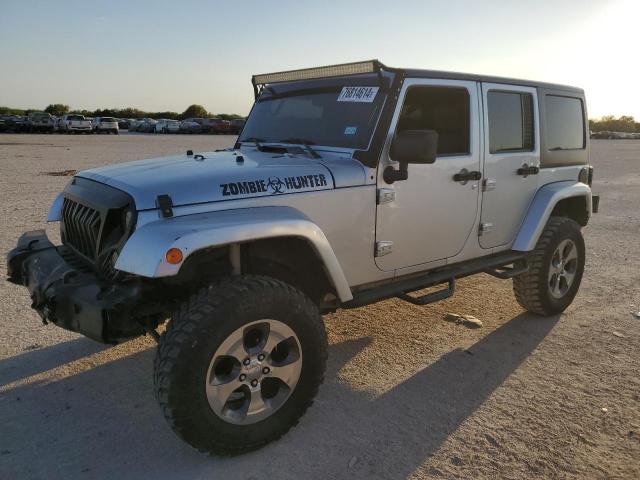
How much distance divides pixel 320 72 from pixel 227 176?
4.74 ft

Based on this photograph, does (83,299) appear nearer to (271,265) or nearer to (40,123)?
(271,265)

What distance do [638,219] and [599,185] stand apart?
6.01 m

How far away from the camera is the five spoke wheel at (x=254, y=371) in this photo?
282 centimetres

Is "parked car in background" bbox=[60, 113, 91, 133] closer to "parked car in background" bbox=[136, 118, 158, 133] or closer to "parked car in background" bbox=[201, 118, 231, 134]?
"parked car in background" bbox=[136, 118, 158, 133]

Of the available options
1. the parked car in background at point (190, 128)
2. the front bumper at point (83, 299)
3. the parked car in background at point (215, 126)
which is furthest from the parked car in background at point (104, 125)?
the front bumper at point (83, 299)

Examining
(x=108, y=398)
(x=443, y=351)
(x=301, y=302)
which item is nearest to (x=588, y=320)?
(x=443, y=351)

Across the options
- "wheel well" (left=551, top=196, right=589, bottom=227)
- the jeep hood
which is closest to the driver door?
the jeep hood

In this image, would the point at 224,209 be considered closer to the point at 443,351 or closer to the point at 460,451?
the point at 460,451

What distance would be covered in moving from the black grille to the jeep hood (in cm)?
21

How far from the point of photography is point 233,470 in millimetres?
2855

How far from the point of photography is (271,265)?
131 inches

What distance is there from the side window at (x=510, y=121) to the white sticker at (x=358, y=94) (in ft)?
3.82

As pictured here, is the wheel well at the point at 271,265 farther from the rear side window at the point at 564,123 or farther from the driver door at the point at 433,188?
the rear side window at the point at 564,123

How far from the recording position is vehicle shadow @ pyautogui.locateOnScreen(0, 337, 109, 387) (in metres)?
3.78
